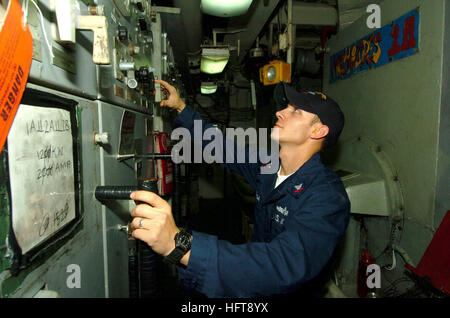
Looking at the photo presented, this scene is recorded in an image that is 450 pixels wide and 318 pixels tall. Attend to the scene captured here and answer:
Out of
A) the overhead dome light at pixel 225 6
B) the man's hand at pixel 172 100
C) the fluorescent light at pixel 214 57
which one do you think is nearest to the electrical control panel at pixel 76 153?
the man's hand at pixel 172 100

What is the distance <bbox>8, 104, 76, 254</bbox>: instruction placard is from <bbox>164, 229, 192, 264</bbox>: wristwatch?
31 centimetres

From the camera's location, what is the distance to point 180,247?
0.74 meters

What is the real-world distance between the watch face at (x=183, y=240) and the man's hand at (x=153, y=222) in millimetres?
23

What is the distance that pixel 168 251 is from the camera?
733 millimetres

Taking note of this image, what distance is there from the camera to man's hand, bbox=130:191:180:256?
698 mm

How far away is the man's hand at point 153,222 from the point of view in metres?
0.70

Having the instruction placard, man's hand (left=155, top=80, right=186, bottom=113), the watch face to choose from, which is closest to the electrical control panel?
the instruction placard

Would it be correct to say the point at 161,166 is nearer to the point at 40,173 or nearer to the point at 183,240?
the point at 183,240

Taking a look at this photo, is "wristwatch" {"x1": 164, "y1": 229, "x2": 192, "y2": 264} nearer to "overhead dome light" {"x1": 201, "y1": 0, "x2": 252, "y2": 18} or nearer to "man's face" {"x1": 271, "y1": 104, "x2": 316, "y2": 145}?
"man's face" {"x1": 271, "y1": 104, "x2": 316, "y2": 145}

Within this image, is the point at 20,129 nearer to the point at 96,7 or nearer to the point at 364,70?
the point at 96,7

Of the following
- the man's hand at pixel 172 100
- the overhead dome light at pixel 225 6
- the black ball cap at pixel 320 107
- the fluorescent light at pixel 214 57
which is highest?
the overhead dome light at pixel 225 6

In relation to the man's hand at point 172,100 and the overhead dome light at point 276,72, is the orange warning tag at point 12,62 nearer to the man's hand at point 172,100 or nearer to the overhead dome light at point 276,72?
the man's hand at point 172,100
